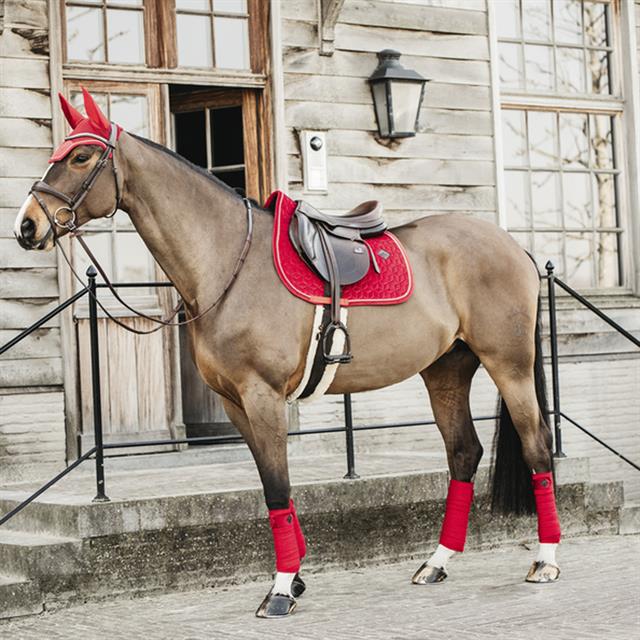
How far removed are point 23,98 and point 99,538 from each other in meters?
3.01

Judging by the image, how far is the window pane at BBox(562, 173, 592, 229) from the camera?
930 centimetres

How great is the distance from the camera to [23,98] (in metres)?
7.22

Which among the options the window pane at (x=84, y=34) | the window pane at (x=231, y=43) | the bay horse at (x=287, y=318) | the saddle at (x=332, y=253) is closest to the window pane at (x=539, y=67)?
the window pane at (x=231, y=43)

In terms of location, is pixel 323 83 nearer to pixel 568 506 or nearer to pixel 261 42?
pixel 261 42

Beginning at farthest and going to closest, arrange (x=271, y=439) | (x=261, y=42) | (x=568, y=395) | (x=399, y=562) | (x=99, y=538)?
1. (x=568, y=395)
2. (x=261, y=42)
3. (x=399, y=562)
4. (x=99, y=538)
5. (x=271, y=439)

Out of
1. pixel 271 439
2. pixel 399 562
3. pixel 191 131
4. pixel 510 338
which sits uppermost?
pixel 191 131

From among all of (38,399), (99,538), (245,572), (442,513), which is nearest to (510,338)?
(442,513)

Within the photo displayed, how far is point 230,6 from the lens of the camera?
7.95m

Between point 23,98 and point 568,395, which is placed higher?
point 23,98

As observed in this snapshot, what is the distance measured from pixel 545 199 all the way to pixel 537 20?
1377 mm

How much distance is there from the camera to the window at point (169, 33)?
7523 millimetres

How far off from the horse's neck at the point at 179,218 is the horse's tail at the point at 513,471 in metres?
1.66

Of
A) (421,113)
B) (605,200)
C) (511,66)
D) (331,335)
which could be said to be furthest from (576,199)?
(331,335)

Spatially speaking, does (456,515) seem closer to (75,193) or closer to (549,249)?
(75,193)
